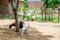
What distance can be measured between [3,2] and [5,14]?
68.7 inches

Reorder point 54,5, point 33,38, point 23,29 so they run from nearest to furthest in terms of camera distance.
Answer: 1. point 33,38
2. point 23,29
3. point 54,5

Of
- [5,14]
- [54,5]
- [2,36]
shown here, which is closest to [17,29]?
[2,36]

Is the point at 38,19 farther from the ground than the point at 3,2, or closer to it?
closer to it

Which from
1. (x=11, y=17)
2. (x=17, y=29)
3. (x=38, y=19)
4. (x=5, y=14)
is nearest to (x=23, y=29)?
(x=17, y=29)

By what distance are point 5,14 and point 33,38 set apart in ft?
42.0

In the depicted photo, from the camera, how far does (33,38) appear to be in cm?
1048

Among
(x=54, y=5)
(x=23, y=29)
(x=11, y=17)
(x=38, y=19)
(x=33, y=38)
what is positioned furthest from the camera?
(x=54, y=5)

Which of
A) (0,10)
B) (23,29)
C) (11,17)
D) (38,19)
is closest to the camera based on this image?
(23,29)

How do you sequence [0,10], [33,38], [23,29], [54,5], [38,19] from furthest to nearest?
1. [54,5]
2. [0,10]
3. [38,19]
4. [23,29]
5. [33,38]

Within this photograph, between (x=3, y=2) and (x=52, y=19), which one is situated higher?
(x=3, y=2)

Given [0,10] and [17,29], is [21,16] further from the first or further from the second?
[17,29]

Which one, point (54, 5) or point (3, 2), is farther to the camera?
point (54, 5)

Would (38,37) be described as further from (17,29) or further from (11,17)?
(11,17)

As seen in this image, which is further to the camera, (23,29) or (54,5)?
(54,5)
